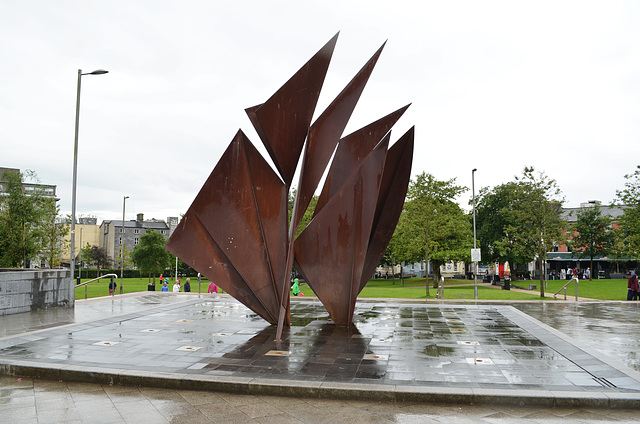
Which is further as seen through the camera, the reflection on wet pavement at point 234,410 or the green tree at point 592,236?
the green tree at point 592,236

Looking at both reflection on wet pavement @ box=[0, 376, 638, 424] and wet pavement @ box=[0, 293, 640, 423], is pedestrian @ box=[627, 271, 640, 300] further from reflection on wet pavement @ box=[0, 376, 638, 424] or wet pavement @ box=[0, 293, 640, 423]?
reflection on wet pavement @ box=[0, 376, 638, 424]

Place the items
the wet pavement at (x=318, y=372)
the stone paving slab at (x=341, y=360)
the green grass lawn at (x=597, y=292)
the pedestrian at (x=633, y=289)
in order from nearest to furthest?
the wet pavement at (x=318, y=372), the stone paving slab at (x=341, y=360), the pedestrian at (x=633, y=289), the green grass lawn at (x=597, y=292)

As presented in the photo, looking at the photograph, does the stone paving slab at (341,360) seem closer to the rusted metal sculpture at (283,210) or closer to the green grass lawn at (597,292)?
the rusted metal sculpture at (283,210)

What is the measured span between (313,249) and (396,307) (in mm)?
7987

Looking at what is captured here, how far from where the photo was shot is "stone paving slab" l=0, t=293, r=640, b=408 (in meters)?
7.05

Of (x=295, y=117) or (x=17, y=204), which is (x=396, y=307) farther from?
(x=17, y=204)

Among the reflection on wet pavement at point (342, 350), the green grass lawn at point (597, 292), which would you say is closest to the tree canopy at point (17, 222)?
the reflection on wet pavement at point (342, 350)

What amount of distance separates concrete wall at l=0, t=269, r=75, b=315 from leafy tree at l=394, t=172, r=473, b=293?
21485 millimetres

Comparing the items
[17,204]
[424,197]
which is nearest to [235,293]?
[17,204]

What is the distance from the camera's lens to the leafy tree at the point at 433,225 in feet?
109

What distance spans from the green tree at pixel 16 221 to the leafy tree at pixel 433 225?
2325cm

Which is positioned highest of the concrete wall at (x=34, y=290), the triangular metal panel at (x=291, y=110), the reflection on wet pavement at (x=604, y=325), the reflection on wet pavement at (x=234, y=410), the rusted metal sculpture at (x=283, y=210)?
the triangular metal panel at (x=291, y=110)

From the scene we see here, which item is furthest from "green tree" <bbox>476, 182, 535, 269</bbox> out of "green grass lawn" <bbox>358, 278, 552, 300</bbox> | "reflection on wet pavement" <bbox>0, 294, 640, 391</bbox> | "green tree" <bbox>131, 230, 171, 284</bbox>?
"reflection on wet pavement" <bbox>0, 294, 640, 391</bbox>

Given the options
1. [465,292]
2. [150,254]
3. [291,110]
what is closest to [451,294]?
[465,292]
